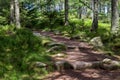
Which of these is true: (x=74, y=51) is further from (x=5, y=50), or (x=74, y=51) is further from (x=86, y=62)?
(x=5, y=50)

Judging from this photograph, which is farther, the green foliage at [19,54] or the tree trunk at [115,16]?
the tree trunk at [115,16]

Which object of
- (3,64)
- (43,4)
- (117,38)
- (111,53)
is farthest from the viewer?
(43,4)

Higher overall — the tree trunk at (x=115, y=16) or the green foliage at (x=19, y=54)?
the tree trunk at (x=115, y=16)

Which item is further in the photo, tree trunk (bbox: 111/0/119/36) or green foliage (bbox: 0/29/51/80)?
tree trunk (bbox: 111/0/119/36)

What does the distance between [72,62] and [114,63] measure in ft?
5.10

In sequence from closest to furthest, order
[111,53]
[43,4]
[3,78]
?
[3,78]
[111,53]
[43,4]

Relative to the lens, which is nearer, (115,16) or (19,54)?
(19,54)

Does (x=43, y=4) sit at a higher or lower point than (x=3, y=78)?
higher

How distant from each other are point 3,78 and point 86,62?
3.13 m

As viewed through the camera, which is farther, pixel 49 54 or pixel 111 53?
pixel 111 53

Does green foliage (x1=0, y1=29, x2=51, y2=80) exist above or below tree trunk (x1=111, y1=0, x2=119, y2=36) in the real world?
below

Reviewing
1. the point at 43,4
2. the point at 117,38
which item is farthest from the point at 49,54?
the point at 43,4

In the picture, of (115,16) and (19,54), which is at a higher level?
(115,16)

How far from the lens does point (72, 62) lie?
9148mm
